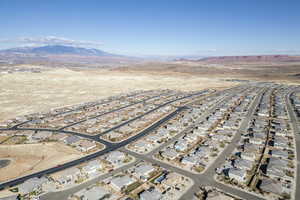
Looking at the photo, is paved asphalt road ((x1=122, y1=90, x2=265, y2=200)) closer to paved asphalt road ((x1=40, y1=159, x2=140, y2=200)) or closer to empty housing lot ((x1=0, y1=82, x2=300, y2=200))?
empty housing lot ((x1=0, y1=82, x2=300, y2=200))

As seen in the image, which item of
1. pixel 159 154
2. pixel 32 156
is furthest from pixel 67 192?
pixel 159 154

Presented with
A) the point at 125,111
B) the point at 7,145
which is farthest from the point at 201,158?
the point at 7,145

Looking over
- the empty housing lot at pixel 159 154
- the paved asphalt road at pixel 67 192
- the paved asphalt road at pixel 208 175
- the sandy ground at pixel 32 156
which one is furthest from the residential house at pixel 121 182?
the sandy ground at pixel 32 156

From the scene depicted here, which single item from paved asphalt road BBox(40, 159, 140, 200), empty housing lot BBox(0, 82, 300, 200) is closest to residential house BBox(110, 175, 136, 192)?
empty housing lot BBox(0, 82, 300, 200)

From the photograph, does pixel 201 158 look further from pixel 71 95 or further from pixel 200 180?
pixel 71 95

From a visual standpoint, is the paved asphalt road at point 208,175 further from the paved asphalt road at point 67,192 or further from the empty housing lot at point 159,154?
the paved asphalt road at point 67,192

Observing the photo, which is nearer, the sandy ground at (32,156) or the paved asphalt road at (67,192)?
the paved asphalt road at (67,192)
